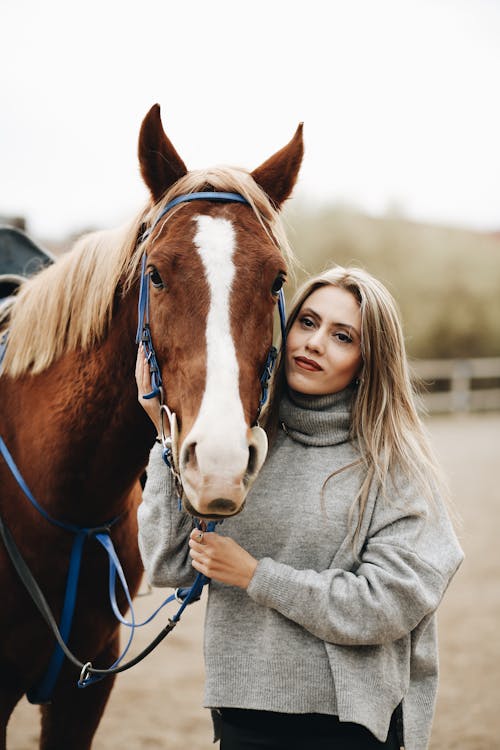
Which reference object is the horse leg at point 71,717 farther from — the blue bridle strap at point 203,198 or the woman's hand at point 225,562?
the blue bridle strap at point 203,198

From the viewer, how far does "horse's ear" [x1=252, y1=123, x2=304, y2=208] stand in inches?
73.4

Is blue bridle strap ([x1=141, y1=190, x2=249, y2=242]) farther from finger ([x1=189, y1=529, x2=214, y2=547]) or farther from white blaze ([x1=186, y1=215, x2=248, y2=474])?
finger ([x1=189, y1=529, x2=214, y2=547])

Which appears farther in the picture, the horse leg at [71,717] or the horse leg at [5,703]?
the horse leg at [71,717]

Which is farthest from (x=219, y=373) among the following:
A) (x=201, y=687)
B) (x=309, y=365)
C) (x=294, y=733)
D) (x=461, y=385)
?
(x=461, y=385)

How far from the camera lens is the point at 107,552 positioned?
205cm

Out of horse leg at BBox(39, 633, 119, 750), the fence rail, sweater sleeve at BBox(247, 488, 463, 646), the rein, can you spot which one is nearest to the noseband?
the rein

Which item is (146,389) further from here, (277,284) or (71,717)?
(71,717)

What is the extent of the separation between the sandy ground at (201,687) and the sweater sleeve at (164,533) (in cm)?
91

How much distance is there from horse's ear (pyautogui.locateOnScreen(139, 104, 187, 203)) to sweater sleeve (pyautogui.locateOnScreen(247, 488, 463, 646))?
103 cm

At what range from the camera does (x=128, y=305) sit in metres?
1.85

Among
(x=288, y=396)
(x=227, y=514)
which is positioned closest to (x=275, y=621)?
(x=227, y=514)

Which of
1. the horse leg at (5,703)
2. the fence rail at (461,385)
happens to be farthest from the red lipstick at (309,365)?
the fence rail at (461,385)

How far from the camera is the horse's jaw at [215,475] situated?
129 centimetres

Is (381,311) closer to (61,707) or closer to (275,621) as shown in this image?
(275,621)
